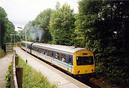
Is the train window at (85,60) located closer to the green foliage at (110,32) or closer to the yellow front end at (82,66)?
the yellow front end at (82,66)

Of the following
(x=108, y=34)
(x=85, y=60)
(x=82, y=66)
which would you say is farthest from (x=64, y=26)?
(x=82, y=66)

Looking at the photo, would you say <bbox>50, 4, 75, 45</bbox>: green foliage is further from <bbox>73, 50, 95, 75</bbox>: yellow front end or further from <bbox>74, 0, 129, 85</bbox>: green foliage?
<bbox>73, 50, 95, 75</bbox>: yellow front end

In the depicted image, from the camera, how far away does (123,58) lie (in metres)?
9.23

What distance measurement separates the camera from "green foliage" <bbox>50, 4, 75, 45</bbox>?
20.4 metres

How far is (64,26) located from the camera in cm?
2067

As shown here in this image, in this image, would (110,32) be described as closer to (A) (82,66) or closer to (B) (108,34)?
(B) (108,34)

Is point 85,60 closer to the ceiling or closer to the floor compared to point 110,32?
closer to the floor

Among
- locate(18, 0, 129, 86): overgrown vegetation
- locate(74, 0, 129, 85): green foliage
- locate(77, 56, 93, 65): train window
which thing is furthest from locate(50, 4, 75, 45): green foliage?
locate(77, 56, 93, 65): train window

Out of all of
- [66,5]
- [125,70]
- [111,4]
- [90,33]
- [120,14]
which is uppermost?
[66,5]

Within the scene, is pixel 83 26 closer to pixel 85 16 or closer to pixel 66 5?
pixel 85 16

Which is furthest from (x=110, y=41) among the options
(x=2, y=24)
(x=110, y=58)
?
(x=2, y=24)

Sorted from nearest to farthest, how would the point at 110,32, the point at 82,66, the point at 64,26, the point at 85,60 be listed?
the point at 82,66 → the point at 85,60 → the point at 110,32 → the point at 64,26

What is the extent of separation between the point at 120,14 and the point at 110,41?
2.43 meters

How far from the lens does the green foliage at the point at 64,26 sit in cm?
2036
